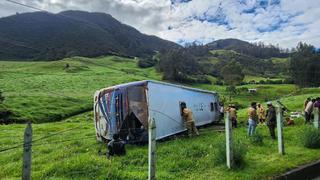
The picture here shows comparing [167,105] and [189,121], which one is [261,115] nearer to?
[189,121]

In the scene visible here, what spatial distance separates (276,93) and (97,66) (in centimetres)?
5843

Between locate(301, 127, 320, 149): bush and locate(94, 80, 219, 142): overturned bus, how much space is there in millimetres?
6718

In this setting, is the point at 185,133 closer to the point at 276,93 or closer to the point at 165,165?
the point at 165,165

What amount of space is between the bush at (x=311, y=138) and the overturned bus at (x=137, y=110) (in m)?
6.72

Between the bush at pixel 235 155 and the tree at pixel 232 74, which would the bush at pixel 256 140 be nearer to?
the bush at pixel 235 155

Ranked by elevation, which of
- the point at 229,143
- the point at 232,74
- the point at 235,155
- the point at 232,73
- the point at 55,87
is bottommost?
the point at 235,155

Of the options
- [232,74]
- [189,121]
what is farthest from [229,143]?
[232,74]

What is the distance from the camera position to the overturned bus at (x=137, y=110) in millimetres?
19031

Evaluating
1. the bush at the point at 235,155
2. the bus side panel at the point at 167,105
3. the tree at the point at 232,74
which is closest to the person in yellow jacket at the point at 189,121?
the bus side panel at the point at 167,105

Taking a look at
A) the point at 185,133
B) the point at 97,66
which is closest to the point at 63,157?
the point at 185,133

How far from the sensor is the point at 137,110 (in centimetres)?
1922

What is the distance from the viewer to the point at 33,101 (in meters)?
63.8

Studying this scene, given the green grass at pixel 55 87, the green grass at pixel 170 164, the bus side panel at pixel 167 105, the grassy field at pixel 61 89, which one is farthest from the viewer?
the grassy field at pixel 61 89

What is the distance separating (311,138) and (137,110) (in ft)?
25.7
